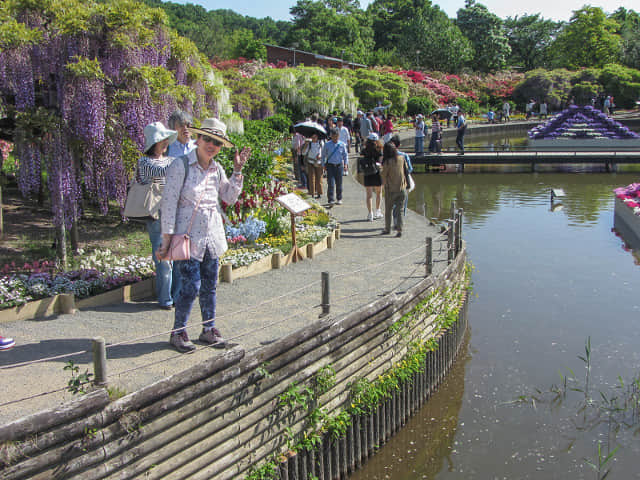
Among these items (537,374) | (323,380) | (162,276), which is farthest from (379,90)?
(323,380)

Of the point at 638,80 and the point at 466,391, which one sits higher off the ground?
the point at 638,80

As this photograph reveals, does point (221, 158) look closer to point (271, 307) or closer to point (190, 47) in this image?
point (190, 47)

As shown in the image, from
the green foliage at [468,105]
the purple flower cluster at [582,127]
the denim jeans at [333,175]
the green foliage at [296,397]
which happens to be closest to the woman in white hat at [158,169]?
the green foliage at [296,397]

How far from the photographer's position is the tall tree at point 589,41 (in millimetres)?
73500

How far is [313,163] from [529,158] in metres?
17.4

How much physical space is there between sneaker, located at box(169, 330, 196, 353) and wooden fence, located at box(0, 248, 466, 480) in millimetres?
611

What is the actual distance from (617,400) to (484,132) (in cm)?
4532

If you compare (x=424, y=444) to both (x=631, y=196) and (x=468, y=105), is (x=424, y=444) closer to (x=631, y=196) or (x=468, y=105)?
(x=631, y=196)

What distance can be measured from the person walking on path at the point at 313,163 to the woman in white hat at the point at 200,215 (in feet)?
31.4

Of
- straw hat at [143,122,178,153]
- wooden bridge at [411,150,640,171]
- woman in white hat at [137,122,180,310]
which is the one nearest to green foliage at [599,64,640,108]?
wooden bridge at [411,150,640,171]

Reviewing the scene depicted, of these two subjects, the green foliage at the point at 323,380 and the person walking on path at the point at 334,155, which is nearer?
the green foliage at the point at 323,380

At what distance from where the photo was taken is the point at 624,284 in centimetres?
1375

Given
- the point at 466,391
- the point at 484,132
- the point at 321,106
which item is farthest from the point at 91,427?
the point at 484,132

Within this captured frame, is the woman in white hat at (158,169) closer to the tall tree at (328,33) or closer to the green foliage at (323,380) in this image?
the green foliage at (323,380)
